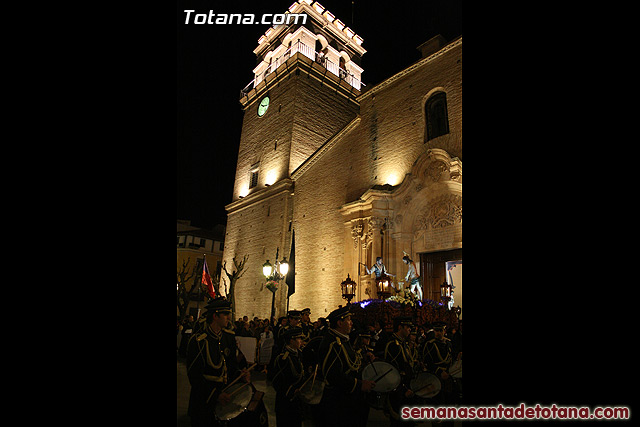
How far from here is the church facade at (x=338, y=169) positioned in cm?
1470

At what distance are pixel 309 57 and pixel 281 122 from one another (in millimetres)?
5224

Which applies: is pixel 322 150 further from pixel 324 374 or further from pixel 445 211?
pixel 324 374

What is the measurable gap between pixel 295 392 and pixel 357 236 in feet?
37.8

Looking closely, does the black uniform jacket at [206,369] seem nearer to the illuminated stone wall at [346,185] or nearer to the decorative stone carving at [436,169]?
the illuminated stone wall at [346,185]

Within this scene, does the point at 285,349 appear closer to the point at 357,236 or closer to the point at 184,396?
A: the point at 184,396

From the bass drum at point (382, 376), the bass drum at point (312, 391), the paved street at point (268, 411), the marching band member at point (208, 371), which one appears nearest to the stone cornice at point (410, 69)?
the paved street at point (268, 411)

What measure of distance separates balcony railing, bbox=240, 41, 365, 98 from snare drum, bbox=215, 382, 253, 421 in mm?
24023

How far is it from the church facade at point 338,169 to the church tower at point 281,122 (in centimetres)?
9

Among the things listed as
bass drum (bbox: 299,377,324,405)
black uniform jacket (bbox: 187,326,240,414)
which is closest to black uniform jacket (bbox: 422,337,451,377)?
bass drum (bbox: 299,377,324,405)

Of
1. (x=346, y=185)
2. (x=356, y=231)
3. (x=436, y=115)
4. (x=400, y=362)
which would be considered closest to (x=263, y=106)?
(x=346, y=185)

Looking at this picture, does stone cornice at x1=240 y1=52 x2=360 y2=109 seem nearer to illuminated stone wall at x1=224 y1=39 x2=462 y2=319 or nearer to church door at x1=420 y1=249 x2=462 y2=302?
illuminated stone wall at x1=224 y1=39 x2=462 y2=319

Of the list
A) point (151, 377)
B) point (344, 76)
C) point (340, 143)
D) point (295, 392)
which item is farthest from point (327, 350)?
point (344, 76)

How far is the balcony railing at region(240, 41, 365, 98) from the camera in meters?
25.9

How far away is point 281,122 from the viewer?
24266mm
